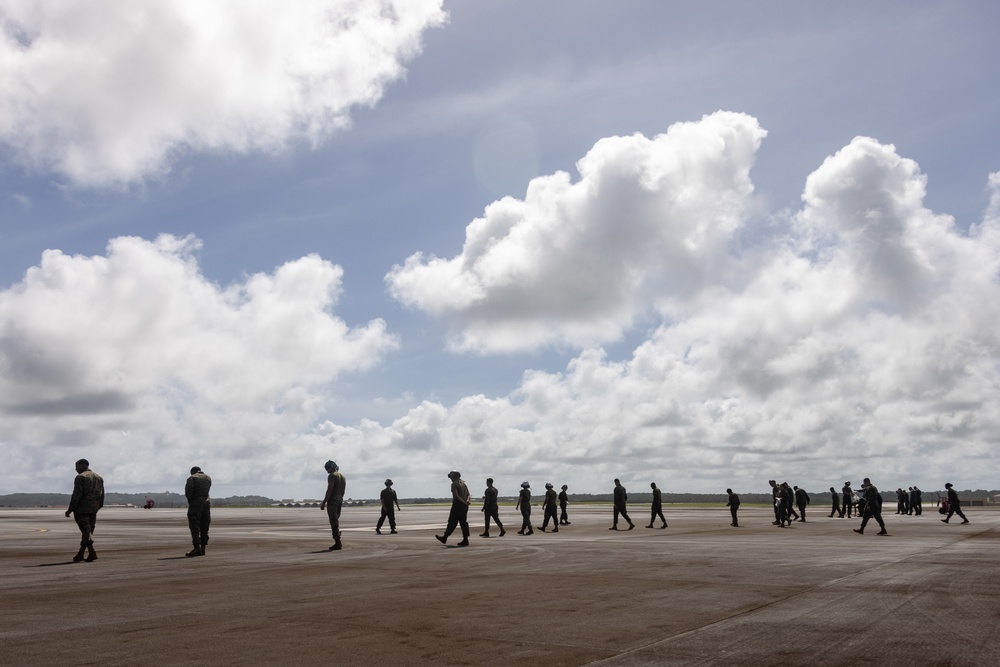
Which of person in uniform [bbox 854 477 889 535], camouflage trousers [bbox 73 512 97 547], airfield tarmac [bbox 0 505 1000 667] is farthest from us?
person in uniform [bbox 854 477 889 535]

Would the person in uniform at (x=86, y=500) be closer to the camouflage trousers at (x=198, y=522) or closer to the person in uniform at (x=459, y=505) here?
the camouflage trousers at (x=198, y=522)

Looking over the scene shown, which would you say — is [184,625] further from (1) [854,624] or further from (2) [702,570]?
(2) [702,570]

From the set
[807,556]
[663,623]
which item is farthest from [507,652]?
[807,556]

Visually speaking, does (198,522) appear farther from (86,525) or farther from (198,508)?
(86,525)

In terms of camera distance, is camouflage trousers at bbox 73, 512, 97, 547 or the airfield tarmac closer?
the airfield tarmac

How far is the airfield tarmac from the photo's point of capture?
22.7ft

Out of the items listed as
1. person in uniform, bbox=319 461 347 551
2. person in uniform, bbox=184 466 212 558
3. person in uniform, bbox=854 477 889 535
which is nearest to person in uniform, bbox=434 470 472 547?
person in uniform, bbox=319 461 347 551

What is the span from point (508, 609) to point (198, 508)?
423 inches

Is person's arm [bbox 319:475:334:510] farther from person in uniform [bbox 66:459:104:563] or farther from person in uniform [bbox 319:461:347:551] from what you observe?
person in uniform [bbox 66:459:104:563]

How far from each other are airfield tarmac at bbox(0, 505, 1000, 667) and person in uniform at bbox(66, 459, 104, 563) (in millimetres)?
545

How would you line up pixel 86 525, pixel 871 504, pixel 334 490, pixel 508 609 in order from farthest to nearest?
1. pixel 871 504
2. pixel 334 490
3. pixel 86 525
4. pixel 508 609

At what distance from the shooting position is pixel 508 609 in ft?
30.9

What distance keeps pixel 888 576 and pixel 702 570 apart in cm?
292

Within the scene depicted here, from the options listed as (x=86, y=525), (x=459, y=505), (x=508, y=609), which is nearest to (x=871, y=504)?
(x=459, y=505)
